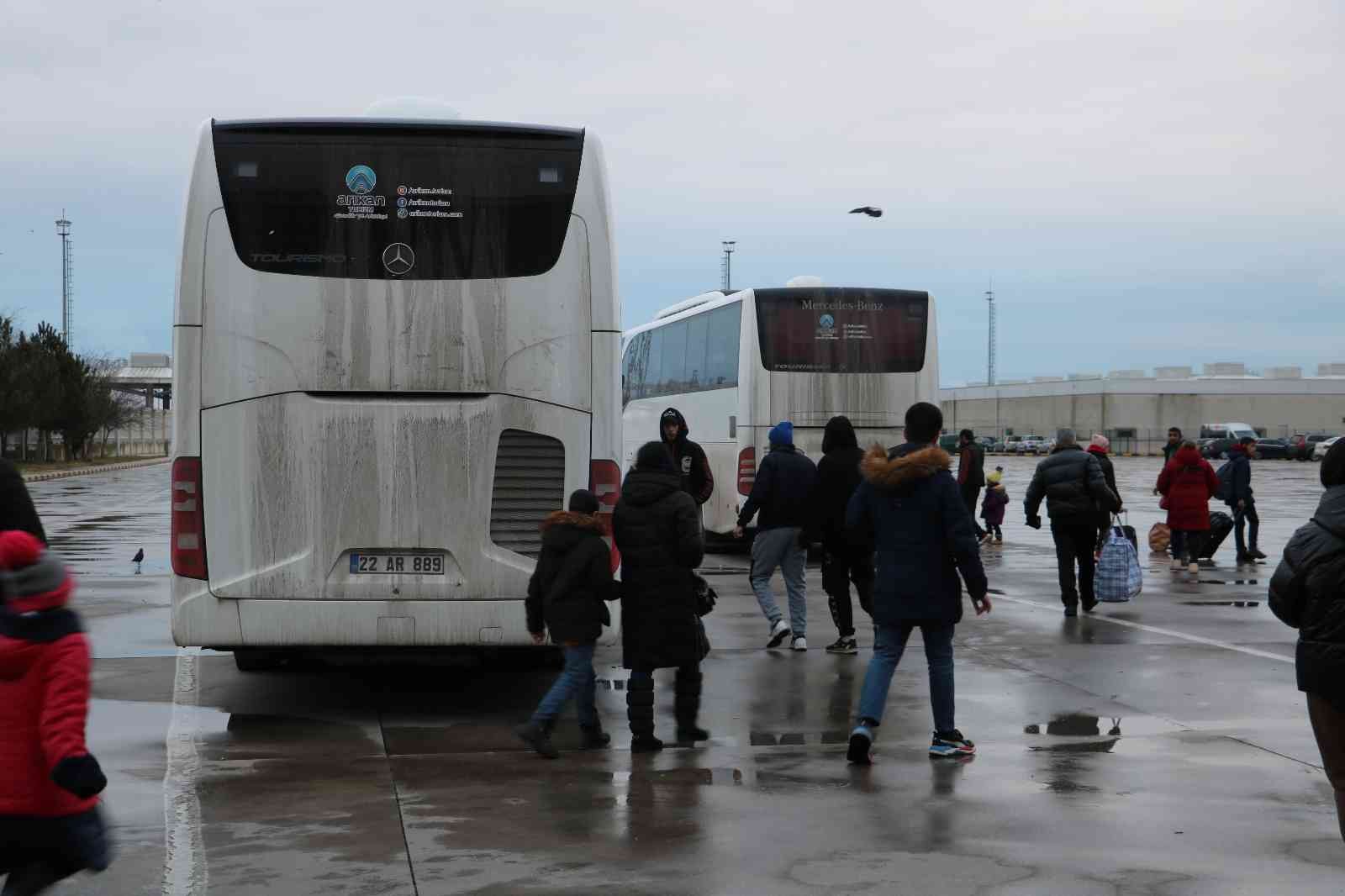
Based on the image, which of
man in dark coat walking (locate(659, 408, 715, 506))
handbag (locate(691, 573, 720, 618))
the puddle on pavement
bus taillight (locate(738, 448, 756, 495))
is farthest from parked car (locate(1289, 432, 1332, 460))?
handbag (locate(691, 573, 720, 618))

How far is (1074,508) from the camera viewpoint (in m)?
14.8

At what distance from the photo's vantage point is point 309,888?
588 cm

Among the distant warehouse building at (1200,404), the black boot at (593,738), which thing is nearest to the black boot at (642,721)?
the black boot at (593,738)

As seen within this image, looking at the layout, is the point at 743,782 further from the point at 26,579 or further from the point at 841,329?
the point at 841,329

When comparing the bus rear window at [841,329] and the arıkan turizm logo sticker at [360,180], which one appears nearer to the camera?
the arıkan turizm logo sticker at [360,180]

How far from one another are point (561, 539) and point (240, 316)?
2.17m

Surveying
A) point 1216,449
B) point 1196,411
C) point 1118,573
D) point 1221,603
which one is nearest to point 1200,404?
point 1196,411

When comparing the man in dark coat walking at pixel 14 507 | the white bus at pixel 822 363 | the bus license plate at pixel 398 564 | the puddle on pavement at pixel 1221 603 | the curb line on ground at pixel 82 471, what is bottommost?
the curb line on ground at pixel 82 471

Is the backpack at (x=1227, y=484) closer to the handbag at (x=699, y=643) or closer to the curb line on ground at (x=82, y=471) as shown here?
the handbag at (x=699, y=643)

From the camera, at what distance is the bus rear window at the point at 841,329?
21594 millimetres

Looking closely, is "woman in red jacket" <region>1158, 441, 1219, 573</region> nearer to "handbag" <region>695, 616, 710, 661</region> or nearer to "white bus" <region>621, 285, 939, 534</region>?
"white bus" <region>621, 285, 939, 534</region>

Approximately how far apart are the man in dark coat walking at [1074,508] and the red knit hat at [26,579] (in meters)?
11.4

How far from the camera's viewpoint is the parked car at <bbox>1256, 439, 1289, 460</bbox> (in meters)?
87.4

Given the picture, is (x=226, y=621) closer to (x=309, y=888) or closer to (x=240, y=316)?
(x=240, y=316)
